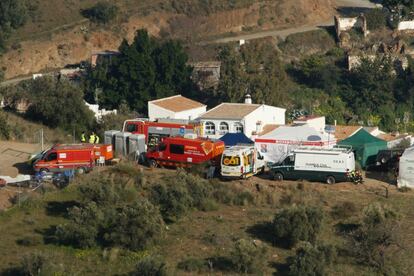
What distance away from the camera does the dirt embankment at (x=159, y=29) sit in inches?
2509

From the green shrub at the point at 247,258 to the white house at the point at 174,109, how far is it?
1882cm

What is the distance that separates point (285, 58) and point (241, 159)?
32.4 m

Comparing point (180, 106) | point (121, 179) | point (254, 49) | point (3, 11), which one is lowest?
point (121, 179)

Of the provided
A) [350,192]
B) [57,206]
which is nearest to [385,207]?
[350,192]

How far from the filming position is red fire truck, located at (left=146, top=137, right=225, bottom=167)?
3566 cm

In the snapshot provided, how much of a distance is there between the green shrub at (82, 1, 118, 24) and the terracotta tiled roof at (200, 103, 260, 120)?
1075 inches

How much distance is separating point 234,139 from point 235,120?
2655 mm

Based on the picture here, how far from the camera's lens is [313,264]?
25641mm

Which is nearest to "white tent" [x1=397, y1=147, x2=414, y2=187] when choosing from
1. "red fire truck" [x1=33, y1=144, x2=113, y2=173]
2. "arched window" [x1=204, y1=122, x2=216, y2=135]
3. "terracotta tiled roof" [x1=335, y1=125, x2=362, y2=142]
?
"terracotta tiled roof" [x1=335, y1=125, x2=362, y2=142]

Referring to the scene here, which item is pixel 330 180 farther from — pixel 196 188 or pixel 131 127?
pixel 131 127

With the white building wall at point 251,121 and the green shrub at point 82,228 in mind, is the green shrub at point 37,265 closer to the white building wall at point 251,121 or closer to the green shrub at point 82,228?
the green shrub at point 82,228

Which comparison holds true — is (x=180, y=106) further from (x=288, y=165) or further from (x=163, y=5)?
(x=163, y=5)

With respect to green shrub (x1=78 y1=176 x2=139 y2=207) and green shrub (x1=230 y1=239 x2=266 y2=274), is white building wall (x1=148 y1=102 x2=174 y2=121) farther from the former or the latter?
green shrub (x1=230 y1=239 x2=266 y2=274)

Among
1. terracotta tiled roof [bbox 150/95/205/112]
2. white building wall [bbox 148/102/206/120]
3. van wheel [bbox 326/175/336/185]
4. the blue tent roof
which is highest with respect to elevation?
terracotta tiled roof [bbox 150/95/205/112]
